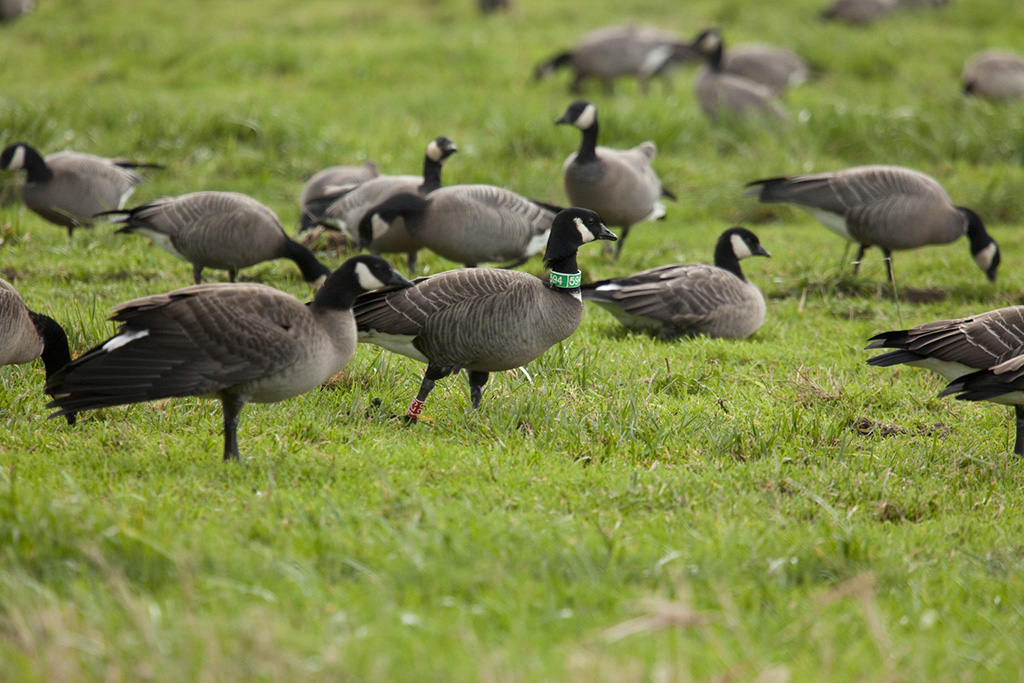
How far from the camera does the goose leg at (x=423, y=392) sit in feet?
19.1

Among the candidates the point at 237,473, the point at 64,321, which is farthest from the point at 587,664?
the point at 64,321

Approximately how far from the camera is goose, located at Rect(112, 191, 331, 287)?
328 inches

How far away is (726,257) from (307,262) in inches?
143

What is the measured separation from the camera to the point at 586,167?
9.99 meters

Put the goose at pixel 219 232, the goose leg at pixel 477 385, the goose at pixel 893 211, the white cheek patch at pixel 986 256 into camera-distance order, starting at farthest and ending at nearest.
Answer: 1. the goose at pixel 893 211
2. the white cheek patch at pixel 986 256
3. the goose at pixel 219 232
4. the goose leg at pixel 477 385

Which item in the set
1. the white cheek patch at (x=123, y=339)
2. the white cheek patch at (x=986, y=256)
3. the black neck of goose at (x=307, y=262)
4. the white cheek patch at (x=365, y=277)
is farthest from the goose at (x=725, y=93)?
the white cheek patch at (x=123, y=339)

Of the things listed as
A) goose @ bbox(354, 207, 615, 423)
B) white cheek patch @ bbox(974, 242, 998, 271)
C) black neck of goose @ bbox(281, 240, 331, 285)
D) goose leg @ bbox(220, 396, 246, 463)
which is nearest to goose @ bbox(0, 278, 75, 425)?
goose leg @ bbox(220, 396, 246, 463)

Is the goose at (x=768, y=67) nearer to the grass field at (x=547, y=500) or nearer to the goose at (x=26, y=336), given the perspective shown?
the grass field at (x=547, y=500)

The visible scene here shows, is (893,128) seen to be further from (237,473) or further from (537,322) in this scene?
(237,473)

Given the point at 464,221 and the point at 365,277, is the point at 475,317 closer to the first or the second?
the point at 365,277

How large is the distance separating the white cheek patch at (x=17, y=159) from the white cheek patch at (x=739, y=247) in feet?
22.4

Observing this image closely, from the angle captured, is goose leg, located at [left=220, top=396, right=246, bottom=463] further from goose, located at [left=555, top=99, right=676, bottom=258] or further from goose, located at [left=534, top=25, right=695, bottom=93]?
goose, located at [left=534, top=25, right=695, bottom=93]

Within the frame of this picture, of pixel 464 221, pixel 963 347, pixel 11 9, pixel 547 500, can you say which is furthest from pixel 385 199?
pixel 11 9

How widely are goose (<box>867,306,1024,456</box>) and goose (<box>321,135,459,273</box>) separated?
4697mm
